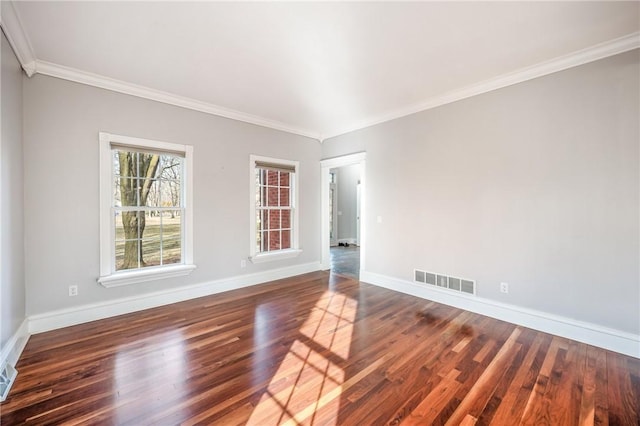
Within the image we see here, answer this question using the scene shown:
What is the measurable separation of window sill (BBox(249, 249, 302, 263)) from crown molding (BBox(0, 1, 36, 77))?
3.35 m

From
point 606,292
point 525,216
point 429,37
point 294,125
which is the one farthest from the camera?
→ point 294,125

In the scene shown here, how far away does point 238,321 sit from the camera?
3125mm

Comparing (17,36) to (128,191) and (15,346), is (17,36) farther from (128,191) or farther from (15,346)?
(15,346)

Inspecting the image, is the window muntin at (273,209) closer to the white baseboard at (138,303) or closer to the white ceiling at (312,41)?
the white baseboard at (138,303)

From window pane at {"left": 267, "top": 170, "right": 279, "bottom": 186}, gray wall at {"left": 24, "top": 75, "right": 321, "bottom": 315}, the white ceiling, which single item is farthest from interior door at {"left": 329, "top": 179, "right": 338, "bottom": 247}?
the white ceiling

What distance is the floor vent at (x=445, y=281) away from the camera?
349 centimetres

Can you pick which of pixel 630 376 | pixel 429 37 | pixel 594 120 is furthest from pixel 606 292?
pixel 429 37

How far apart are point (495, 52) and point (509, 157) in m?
1.15

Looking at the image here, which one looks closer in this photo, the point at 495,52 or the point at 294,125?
the point at 495,52

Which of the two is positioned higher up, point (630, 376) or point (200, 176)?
point (200, 176)

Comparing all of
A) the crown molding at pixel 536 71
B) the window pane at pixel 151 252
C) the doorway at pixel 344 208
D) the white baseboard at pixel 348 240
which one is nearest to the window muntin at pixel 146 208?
the window pane at pixel 151 252

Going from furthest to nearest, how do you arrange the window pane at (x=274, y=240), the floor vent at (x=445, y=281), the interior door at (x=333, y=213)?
the interior door at (x=333, y=213) → the window pane at (x=274, y=240) → the floor vent at (x=445, y=281)

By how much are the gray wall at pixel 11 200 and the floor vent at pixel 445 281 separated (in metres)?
4.34

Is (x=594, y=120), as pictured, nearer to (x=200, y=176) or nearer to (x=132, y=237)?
(x=200, y=176)
